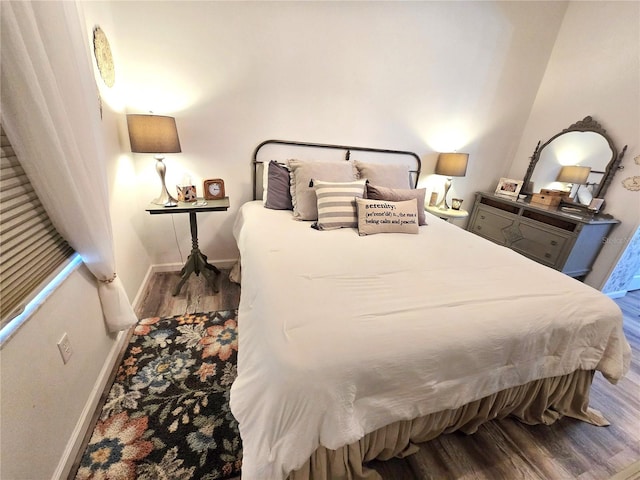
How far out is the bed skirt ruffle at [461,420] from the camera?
915 mm

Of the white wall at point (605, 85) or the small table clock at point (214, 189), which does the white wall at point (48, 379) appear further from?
the white wall at point (605, 85)

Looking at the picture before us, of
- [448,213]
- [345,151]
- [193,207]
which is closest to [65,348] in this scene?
[193,207]

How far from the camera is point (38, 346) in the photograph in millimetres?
928

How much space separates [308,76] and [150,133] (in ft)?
4.50

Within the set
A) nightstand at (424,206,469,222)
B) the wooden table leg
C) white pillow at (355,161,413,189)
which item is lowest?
the wooden table leg

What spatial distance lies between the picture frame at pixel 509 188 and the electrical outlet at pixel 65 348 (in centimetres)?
390

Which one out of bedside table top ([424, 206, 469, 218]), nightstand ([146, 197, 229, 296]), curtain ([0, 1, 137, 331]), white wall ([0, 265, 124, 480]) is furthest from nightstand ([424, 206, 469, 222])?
white wall ([0, 265, 124, 480])

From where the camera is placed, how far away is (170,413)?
4.22 ft

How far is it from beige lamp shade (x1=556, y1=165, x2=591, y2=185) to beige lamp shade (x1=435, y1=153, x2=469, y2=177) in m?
1.03

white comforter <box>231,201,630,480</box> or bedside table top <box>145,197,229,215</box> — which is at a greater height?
bedside table top <box>145,197,229,215</box>

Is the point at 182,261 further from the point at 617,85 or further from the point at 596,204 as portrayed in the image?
the point at 617,85

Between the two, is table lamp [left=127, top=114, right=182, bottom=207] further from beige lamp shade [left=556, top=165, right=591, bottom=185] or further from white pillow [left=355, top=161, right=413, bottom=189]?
beige lamp shade [left=556, top=165, right=591, bottom=185]

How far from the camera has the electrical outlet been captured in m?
1.05

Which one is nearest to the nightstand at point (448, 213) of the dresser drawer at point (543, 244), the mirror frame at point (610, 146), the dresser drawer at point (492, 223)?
the dresser drawer at point (492, 223)
